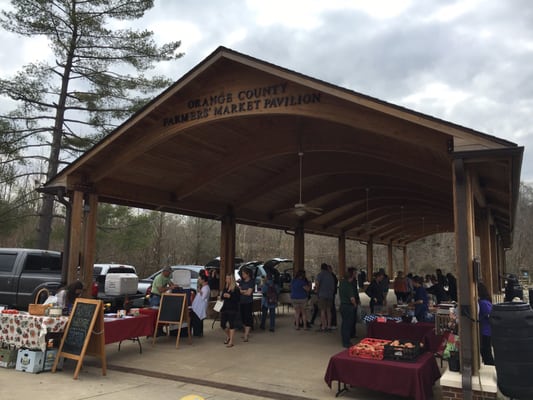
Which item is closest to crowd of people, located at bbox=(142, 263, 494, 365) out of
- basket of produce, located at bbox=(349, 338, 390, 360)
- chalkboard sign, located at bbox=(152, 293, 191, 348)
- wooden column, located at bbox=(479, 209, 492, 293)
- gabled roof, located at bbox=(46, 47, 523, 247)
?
chalkboard sign, located at bbox=(152, 293, 191, 348)

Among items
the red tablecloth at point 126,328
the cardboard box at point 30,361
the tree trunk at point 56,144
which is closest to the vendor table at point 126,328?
the red tablecloth at point 126,328

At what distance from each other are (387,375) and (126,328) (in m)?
4.70

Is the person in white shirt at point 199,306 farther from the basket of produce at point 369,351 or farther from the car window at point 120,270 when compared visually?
the car window at point 120,270

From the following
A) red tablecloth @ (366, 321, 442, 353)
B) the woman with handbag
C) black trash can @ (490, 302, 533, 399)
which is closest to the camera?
black trash can @ (490, 302, 533, 399)

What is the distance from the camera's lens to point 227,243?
43.6 ft

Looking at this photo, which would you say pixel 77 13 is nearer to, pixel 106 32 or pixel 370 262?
pixel 106 32

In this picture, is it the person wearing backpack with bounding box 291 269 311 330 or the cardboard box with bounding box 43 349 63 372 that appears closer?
the cardboard box with bounding box 43 349 63 372

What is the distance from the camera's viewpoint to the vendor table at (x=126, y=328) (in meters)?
7.46

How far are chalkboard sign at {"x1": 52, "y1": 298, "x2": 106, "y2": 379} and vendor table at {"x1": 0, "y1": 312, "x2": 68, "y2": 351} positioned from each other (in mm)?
210

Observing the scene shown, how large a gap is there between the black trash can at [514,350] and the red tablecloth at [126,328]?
226 inches

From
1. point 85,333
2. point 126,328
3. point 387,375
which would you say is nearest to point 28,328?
point 85,333

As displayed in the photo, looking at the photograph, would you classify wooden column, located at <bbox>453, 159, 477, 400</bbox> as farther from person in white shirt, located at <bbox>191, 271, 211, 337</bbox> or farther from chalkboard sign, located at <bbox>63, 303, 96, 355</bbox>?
person in white shirt, located at <bbox>191, 271, 211, 337</bbox>

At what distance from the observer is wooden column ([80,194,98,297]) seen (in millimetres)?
9336

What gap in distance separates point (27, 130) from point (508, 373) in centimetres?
1851
